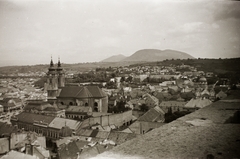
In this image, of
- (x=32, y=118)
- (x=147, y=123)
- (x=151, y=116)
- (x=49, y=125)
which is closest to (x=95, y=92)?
(x=32, y=118)

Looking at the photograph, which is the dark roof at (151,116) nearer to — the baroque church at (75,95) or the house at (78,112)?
the house at (78,112)

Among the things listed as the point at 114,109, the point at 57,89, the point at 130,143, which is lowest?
the point at 114,109

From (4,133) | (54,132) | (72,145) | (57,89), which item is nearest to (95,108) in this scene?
(57,89)

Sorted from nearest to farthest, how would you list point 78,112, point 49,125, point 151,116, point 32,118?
point 49,125 < point 151,116 < point 32,118 < point 78,112

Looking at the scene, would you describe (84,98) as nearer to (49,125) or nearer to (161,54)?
(49,125)

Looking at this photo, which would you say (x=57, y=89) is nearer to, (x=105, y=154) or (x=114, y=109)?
(x=114, y=109)

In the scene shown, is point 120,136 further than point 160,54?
No

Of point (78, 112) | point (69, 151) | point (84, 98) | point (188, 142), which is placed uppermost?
point (188, 142)

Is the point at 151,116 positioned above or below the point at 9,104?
above
